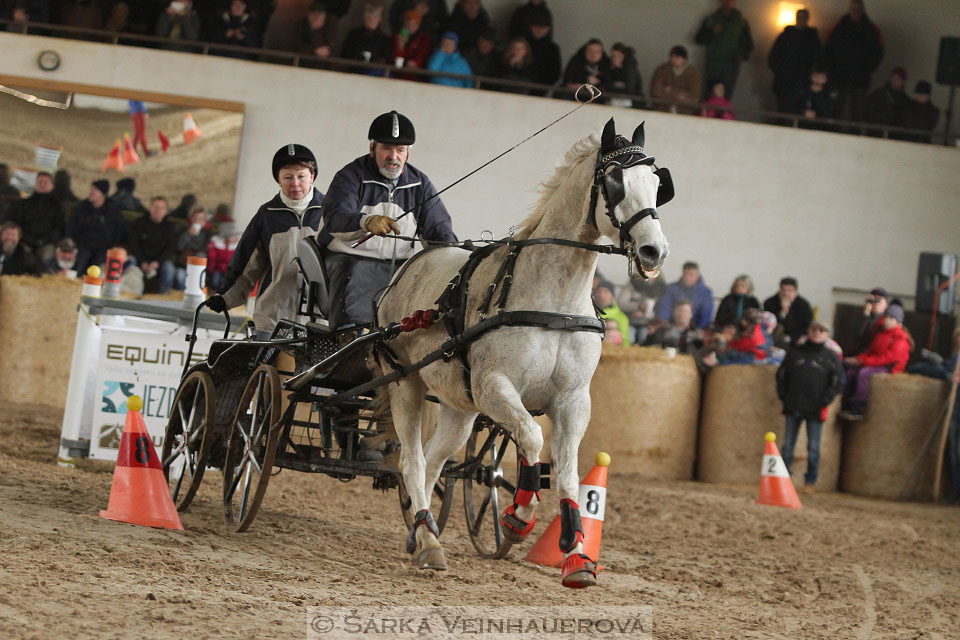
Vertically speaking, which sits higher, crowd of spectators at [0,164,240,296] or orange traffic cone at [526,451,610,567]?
crowd of spectators at [0,164,240,296]

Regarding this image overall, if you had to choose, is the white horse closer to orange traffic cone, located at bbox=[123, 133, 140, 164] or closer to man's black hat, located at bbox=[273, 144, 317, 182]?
man's black hat, located at bbox=[273, 144, 317, 182]

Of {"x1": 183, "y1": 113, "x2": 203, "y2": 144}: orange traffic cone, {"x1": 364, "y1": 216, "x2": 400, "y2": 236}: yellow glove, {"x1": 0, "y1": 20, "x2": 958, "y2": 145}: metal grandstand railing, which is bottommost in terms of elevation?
{"x1": 364, "y1": 216, "x2": 400, "y2": 236}: yellow glove

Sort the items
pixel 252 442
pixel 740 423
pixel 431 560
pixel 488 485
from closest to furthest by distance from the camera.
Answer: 1. pixel 431 560
2. pixel 252 442
3. pixel 488 485
4. pixel 740 423

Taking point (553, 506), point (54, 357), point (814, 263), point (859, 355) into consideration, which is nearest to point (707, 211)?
point (814, 263)

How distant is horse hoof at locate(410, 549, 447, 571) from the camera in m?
5.37

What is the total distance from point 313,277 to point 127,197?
8649mm

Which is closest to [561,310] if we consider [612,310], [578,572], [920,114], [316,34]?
[578,572]

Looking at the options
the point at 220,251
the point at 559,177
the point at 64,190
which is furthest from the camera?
the point at 64,190

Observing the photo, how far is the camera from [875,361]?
12094mm

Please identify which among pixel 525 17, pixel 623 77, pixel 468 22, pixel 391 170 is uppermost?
pixel 525 17

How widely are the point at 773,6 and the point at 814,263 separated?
13.6ft

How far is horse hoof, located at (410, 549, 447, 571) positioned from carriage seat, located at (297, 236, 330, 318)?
1.39 meters

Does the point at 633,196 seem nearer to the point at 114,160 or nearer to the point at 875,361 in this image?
the point at 875,361

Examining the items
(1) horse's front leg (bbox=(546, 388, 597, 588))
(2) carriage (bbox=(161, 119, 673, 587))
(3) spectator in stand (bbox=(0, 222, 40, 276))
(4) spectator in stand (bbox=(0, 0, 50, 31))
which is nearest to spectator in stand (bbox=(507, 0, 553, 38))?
(4) spectator in stand (bbox=(0, 0, 50, 31))
